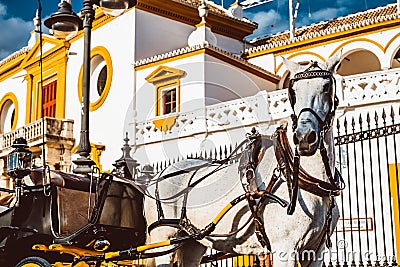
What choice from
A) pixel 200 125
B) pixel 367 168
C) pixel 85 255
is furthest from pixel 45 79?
pixel 85 255

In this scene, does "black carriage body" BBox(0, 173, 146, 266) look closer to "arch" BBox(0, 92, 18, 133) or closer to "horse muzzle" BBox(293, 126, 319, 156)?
"horse muzzle" BBox(293, 126, 319, 156)

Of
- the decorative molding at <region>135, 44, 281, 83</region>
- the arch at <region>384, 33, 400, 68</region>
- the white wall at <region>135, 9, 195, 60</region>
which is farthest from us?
the white wall at <region>135, 9, 195, 60</region>

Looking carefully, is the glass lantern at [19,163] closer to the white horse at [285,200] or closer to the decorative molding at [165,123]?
the white horse at [285,200]

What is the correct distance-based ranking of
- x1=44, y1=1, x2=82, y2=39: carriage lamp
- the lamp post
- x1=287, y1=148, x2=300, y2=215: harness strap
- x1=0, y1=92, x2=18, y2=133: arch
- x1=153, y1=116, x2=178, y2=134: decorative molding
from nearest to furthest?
x1=287, y1=148, x2=300, y2=215: harness strap → the lamp post → x1=44, y1=1, x2=82, y2=39: carriage lamp → x1=153, y1=116, x2=178, y2=134: decorative molding → x1=0, y1=92, x2=18, y2=133: arch

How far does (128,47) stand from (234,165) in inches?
572

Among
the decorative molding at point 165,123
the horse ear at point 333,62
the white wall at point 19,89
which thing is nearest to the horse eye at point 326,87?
the horse ear at point 333,62

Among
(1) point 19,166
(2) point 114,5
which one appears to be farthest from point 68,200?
(2) point 114,5

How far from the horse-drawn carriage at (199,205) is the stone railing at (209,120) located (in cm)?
768

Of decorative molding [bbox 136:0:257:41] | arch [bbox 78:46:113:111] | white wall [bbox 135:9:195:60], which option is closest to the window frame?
white wall [bbox 135:9:195:60]

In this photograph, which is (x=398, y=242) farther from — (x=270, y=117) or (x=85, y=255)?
(x=85, y=255)

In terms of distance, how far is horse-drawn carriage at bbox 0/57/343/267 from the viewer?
4684 mm

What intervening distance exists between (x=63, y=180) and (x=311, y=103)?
9.15 ft

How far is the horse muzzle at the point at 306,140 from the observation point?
4.37 meters

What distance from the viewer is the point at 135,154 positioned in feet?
54.3
